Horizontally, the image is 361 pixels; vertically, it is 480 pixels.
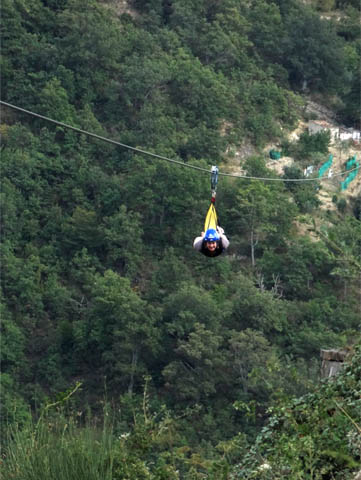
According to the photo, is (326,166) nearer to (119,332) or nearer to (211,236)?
(119,332)

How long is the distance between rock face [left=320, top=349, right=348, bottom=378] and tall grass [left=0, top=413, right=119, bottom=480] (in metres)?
2.78

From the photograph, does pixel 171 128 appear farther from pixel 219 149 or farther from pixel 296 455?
pixel 296 455

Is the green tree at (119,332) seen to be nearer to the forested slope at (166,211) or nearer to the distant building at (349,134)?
the forested slope at (166,211)

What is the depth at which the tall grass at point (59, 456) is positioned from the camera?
281 inches

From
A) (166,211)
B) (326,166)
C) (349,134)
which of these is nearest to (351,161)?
(326,166)

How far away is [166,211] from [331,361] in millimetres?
23395

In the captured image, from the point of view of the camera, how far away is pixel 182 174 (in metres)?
32.2

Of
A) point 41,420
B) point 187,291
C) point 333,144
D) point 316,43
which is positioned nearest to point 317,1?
point 316,43

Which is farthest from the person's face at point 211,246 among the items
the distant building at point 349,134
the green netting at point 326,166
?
the distant building at point 349,134

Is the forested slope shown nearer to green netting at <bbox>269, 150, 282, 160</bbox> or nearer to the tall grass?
green netting at <bbox>269, 150, 282, 160</bbox>

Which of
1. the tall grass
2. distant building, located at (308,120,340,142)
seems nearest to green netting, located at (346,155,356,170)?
distant building, located at (308,120,340,142)

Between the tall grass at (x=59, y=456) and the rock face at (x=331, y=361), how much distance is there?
2781mm

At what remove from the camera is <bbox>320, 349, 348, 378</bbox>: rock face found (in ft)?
31.2

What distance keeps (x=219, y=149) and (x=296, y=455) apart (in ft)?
93.8
